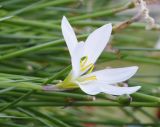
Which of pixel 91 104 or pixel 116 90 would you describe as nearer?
pixel 116 90

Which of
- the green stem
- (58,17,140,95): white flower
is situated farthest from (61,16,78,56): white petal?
the green stem

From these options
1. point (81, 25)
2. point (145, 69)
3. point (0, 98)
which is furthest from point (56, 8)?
point (145, 69)

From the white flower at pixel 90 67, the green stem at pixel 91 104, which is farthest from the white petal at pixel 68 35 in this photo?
the green stem at pixel 91 104

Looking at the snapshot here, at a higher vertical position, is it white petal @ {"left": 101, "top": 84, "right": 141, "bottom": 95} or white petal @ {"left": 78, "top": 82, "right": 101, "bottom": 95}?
white petal @ {"left": 78, "top": 82, "right": 101, "bottom": 95}

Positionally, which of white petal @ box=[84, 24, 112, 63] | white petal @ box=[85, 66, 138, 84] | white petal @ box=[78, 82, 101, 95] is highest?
white petal @ box=[84, 24, 112, 63]

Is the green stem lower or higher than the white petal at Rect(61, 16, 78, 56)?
lower

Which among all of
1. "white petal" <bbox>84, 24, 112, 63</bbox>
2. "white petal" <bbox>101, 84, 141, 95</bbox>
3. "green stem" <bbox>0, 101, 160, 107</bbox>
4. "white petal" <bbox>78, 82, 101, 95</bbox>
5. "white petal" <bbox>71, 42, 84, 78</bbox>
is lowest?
"green stem" <bbox>0, 101, 160, 107</bbox>

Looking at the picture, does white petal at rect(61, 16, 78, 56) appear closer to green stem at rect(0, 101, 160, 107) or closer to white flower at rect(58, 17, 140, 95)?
white flower at rect(58, 17, 140, 95)
